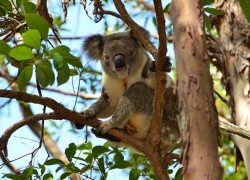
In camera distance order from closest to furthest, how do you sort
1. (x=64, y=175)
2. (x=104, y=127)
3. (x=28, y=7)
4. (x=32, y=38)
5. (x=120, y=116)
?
1. (x=32, y=38)
2. (x=28, y=7)
3. (x=64, y=175)
4. (x=104, y=127)
5. (x=120, y=116)

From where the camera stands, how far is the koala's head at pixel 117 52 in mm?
4293

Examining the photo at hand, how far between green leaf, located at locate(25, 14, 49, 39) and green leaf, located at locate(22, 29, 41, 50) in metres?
0.17

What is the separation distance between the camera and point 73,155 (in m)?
3.14

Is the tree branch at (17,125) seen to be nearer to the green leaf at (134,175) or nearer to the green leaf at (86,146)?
the green leaf at (86,146)

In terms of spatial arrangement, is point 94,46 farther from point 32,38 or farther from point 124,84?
point 32,38

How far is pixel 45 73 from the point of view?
2.39m

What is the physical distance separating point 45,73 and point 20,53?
0.35 metres

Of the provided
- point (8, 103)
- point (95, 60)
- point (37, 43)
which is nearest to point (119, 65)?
point (95, 60)

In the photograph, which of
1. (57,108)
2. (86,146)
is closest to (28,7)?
(57,108)

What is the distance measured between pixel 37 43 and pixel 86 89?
402 cm

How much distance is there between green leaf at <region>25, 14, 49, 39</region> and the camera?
7.19 ft

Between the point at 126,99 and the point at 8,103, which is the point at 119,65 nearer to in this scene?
the point at 126,99

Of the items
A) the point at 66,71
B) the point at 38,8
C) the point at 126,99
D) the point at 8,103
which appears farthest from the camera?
the point at 8,103

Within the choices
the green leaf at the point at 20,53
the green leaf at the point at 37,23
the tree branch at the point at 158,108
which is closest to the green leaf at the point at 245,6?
the tree branch at the point at 158,108
